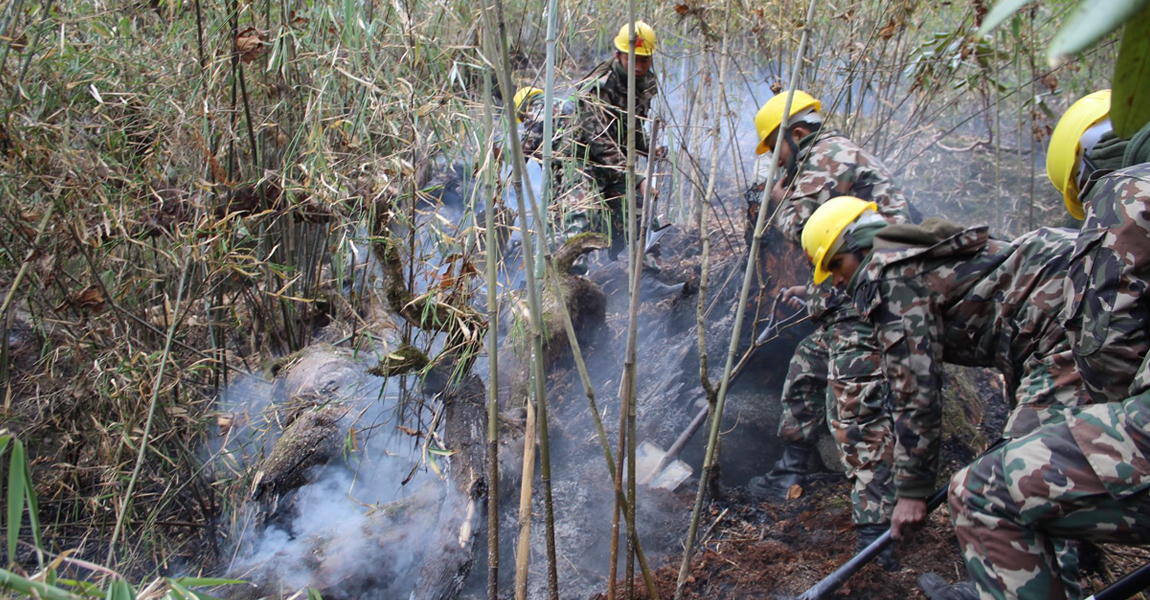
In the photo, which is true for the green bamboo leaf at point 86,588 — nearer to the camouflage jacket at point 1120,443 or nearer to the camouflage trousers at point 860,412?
the camouflage jacket at point 1120,443

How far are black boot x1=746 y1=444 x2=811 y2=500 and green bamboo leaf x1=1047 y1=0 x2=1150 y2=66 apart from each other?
2.78m

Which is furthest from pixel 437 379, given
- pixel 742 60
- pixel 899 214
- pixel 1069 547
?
pixel 742 60

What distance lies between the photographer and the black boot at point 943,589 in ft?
7.23

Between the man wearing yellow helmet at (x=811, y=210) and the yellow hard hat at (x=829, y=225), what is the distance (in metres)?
0.35

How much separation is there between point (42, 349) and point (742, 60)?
13.3 ft

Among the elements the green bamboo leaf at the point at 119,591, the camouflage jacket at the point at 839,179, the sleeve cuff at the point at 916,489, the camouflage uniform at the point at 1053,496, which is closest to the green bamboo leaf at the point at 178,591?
the green bamboo leaf at the point at 119,591

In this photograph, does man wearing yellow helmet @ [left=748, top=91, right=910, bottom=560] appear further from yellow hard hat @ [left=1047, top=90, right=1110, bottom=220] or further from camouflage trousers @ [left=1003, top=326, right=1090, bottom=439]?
camouflage trousers @ [left=1003, top=326, right=1090, bottom=439]

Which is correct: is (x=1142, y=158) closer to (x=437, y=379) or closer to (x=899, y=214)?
A: (x=899, y=214)

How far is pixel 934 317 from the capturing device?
2.09m

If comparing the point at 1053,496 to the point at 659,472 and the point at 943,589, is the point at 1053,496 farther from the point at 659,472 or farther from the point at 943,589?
the point at 659,472

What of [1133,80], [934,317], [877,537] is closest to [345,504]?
[877,537]

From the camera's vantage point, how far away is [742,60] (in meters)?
4.63

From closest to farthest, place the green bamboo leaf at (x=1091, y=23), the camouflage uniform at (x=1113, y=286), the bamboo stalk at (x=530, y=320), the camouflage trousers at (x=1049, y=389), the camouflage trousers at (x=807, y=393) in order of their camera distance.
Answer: the green bamboo leaf at (x=1091, y=23) → the bamboo stalk at (x=530, y=320) → the camouflage uniform at (x=1113, y=286) → the camouflage trousers at (x=1049, y=389) → the camouflage trousers at (x=807, y=393)

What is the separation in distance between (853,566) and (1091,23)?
2127 mm
